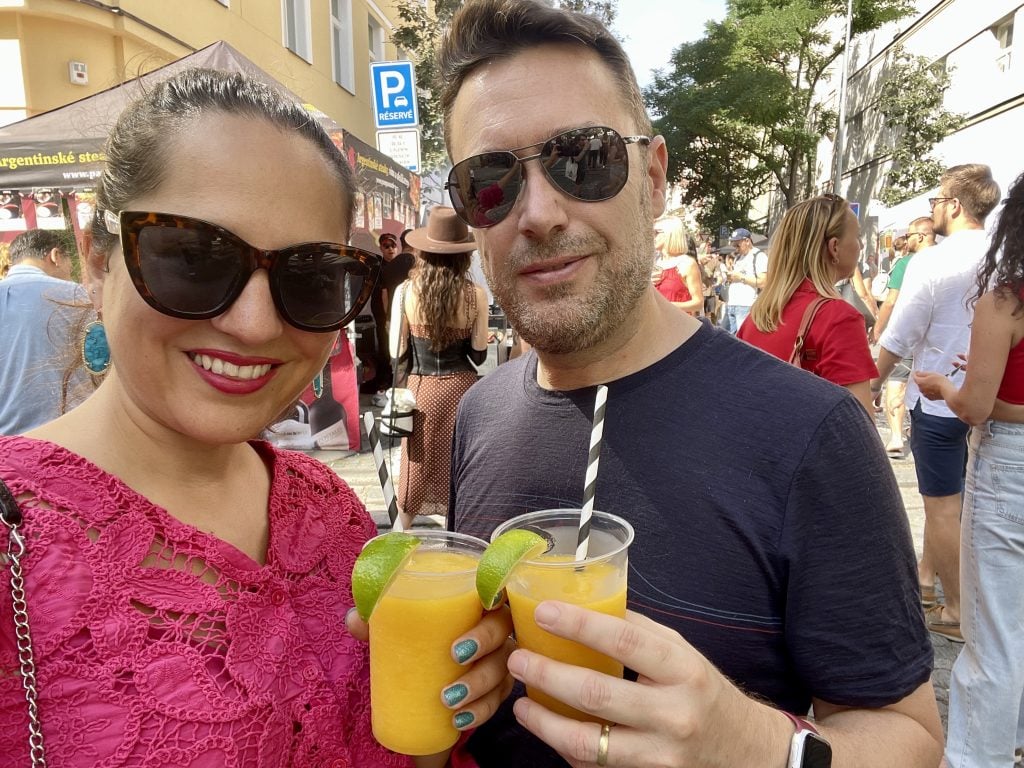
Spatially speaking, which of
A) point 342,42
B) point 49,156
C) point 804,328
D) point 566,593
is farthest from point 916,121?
point 566,593

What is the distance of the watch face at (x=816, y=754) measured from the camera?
1.04 m

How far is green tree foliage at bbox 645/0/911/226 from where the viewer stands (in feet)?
93.8

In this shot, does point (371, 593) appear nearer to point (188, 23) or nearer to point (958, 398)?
point (958, 398)

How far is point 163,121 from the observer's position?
1.24m

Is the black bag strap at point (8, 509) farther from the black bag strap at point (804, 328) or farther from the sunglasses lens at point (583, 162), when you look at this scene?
the black bag strap at point (804, 328)

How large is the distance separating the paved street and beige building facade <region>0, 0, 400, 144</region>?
3385 millimetres

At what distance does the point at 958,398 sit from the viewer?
273 centimetres

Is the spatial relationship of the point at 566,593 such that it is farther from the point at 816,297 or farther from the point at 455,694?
the point at 816,297

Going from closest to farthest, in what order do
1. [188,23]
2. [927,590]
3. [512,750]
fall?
[512,750], [927,590], [188,23]

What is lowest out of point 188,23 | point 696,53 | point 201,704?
point 201,704

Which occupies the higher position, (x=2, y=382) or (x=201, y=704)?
(x=2, y=382)

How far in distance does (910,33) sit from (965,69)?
5903 mm

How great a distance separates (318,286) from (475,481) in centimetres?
63

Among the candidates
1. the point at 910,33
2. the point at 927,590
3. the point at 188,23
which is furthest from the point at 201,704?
the point at 910,33
